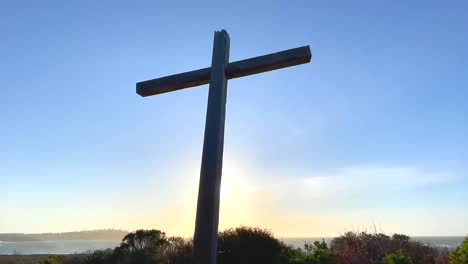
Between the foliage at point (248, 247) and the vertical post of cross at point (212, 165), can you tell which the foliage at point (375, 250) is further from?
the vertical post of cross at point (212, 165)

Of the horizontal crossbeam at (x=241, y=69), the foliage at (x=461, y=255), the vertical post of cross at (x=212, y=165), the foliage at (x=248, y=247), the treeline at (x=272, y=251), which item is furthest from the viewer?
the foliage at (x=248, y=247)

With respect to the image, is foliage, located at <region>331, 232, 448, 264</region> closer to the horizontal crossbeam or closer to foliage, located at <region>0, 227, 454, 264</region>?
foliage, located at <region>0, 227, 454, 264</region>

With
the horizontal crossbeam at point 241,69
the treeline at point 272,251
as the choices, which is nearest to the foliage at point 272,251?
the treeline at point 272,251

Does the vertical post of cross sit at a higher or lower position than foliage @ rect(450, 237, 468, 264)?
higher

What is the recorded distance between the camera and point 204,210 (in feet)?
12.0

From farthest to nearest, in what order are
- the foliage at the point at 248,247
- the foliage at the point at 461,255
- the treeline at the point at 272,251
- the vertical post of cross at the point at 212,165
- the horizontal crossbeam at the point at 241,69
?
1. the foliage at the point at 248,247
2. the treeline at the point at 272,251
3. the foliage at the point at 461,255
4. the horizontal crossbeam at the point at 241,69
5. the vertical post of cross at the point at 212,165

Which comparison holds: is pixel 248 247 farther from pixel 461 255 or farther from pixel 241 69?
pixel 241 69

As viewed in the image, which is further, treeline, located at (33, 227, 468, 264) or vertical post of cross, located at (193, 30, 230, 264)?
treeline, located at (33, 227, 468, 264)

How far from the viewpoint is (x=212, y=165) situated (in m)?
3.83

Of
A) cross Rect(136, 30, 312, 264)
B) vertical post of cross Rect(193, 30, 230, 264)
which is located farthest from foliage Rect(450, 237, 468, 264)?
vertical post of cross Rect(193, 30, 230, 264)

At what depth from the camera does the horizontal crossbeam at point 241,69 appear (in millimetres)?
4258

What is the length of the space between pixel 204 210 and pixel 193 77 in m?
1.72

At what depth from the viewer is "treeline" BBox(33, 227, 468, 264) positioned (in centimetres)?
977

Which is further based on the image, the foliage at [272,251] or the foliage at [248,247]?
the foliage at [248,247]
